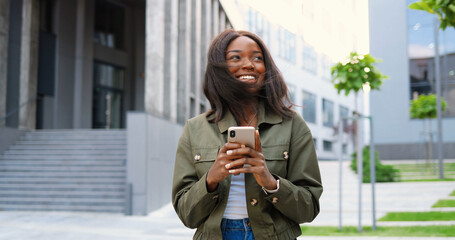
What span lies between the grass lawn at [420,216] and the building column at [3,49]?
13636 mm

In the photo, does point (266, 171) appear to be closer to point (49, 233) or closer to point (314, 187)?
point (314, 187)

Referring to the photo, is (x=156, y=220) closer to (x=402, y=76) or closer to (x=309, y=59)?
(x=402, y=76)

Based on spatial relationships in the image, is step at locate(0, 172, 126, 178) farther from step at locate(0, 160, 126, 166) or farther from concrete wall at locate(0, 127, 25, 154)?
concrete wall at locate(0, 127, 25, 154)

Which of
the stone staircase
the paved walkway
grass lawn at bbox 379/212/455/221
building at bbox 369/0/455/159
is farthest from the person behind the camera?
building at bbox 369/0/455/159

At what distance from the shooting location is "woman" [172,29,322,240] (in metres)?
1.99

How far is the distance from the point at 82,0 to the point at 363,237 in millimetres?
21788

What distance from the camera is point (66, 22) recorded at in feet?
85.1

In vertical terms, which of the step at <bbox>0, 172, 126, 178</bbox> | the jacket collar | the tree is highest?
the tree

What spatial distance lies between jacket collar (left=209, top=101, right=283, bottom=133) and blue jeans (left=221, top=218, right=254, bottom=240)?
0.36 metres

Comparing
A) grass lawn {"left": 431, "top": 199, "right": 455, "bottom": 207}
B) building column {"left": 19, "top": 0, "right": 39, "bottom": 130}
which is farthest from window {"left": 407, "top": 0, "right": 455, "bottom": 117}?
building column {"left": 19, "top": 0, "right": 39, "bottom": 130}

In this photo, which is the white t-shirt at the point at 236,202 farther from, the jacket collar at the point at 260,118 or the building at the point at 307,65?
the building at the point at 307,65

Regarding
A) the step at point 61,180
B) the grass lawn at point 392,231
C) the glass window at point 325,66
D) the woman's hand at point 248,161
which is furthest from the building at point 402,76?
the woman's hand at point 248,161

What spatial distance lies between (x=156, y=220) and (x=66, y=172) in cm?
450

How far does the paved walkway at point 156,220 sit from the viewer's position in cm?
1040
